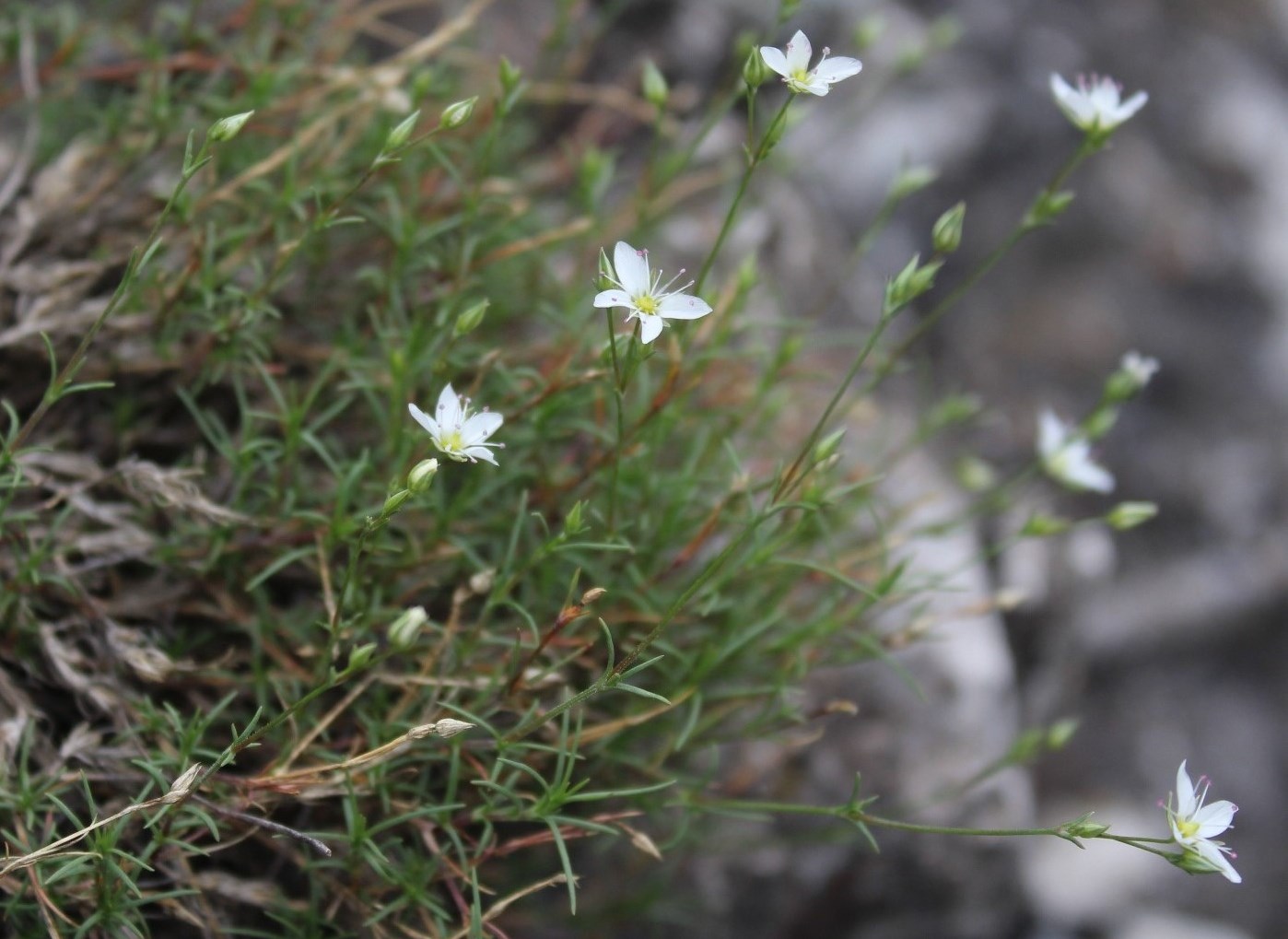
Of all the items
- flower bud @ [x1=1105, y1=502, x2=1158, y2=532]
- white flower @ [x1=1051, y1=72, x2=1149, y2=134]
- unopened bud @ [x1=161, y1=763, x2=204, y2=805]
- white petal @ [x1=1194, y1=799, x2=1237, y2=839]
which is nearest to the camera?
unopened bud @ [x1=161, y1=763, x2=204, y2=805]

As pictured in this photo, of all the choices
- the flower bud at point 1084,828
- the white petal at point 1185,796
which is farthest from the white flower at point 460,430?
the white petal at point 1185,796

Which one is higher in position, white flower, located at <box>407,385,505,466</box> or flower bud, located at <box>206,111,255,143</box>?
flower bud, located at <box>206,111,255,143</box>

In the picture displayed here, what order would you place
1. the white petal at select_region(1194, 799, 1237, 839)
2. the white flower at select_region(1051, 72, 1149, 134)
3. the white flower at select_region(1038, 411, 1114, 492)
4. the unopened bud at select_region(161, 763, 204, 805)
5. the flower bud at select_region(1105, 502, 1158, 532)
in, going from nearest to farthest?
the unopened bud at select_region(161, 763, 204, 805)
the white petal at select_region(1194, 799, 1237, 839)
the white flower at select_region(1051, 72, 1149, 134)
the flower bud at select_region(1105, 502, 1158, 532)
the white flower at select_region(1038, 411, 1114, 492)

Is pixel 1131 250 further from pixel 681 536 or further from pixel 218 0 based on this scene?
pixel 218 0

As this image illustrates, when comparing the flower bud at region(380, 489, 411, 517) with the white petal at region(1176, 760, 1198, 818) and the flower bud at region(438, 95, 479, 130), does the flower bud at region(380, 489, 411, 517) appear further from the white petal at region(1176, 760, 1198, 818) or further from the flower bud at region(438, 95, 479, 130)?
the white petal at region(1176, 760, 1198, 818)

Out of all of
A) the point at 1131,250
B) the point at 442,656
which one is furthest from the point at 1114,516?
the point at 1131,250

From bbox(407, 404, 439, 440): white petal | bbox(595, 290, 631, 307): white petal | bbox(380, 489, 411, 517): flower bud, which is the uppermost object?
bbox(595, 290, 631, 307): white petal

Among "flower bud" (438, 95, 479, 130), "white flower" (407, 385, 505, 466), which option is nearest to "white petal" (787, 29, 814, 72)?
"flower bud" (438, 95, 479, 130)

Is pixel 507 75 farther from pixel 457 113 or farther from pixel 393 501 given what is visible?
pixel 393 501
